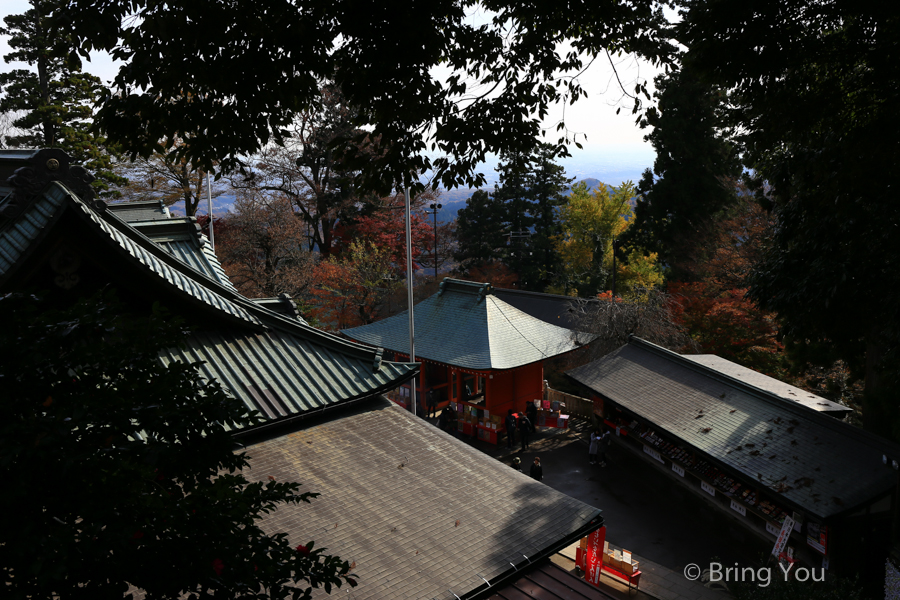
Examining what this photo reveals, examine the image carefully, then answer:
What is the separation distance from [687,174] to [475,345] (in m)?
16.0

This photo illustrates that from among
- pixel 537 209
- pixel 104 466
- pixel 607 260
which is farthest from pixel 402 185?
pixel 537 209

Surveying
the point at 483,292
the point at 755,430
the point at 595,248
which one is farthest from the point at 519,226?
the point at 755,430

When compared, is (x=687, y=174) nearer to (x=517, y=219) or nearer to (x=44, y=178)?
(x=517, y=219)

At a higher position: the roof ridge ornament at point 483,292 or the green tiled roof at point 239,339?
the green tiled roof at point 239,339

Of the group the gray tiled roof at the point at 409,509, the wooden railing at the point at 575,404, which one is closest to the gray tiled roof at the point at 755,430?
the wooden railing at the point at 575,404

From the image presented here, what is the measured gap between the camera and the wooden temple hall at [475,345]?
2131 centimetres

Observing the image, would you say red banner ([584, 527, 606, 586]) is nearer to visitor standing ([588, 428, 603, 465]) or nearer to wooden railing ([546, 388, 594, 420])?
visitor standing ([588, 428, 603, 465])

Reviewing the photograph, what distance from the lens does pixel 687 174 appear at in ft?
97.9

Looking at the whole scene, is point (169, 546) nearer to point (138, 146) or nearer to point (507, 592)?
point (138, 146)

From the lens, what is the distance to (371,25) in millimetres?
5512

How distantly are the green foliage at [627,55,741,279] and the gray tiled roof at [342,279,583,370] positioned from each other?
35.7 ft

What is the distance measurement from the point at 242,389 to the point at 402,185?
3.32 metres

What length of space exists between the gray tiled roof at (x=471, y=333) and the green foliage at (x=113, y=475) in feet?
55.3

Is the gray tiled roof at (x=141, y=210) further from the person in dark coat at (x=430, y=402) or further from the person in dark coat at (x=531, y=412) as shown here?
the person in dark coat at (x=531, y=412)
